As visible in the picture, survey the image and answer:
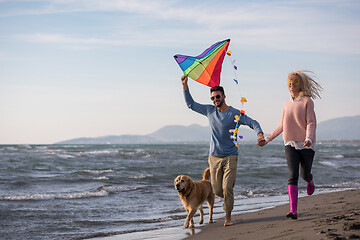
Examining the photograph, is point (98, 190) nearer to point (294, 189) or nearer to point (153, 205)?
point (153, 205)

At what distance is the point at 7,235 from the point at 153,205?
3.36 meters

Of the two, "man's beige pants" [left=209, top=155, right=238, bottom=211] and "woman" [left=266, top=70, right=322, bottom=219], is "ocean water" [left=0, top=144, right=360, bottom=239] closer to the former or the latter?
"man's beige pants" [left=209, top=155, right=238, bottom=211]

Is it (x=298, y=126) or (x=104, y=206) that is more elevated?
(x=298, y=126)

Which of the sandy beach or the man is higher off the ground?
the man

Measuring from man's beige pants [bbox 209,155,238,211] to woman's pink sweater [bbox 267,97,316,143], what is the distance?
0.84 m

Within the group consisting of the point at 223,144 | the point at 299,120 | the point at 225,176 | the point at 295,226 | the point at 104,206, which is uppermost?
the point at 299,120

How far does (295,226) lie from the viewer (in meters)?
4.72

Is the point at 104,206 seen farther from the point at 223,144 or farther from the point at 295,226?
the point at 295,226

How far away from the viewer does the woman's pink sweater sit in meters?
4.91

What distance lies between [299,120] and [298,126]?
8 centimetres

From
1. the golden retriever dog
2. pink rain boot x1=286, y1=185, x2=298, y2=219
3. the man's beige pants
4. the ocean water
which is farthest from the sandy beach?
the ocean water

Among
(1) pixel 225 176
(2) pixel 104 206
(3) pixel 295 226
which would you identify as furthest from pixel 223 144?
(2) pixel 104 206

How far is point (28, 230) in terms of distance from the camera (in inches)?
252

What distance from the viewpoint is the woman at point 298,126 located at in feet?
16.3
